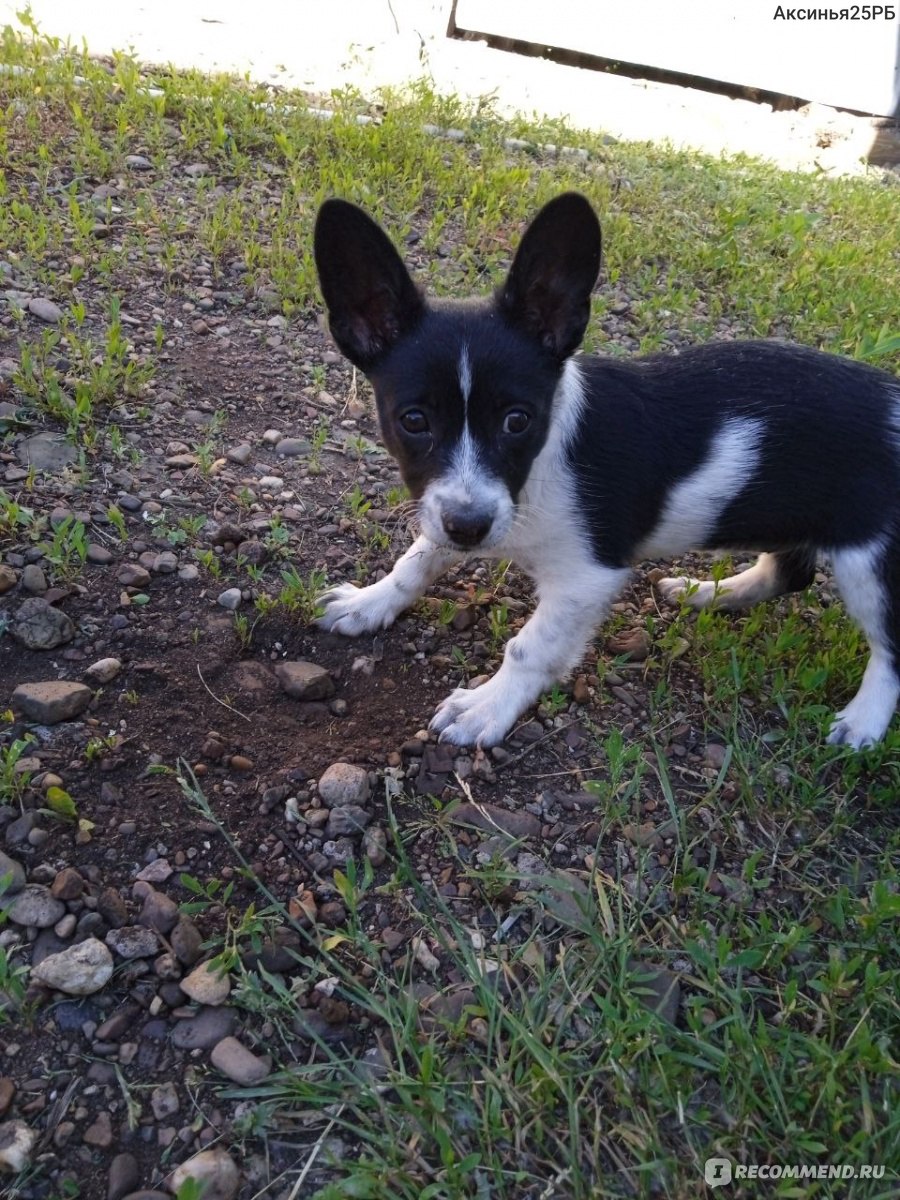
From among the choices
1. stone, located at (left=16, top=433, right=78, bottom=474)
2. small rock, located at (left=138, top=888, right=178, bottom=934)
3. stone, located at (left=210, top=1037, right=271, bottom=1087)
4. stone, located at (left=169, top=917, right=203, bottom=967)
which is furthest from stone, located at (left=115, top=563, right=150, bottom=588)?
stone, located at (left=210, top=1037, right=271, bottom=1087)

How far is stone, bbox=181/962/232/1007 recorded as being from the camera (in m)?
2.17

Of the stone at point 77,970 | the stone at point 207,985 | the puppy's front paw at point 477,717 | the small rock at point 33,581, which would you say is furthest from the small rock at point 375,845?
the small rock at point 33,581

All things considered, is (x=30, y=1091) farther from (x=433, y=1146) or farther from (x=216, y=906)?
(x=433, y=1146)

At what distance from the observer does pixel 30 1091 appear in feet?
6.48

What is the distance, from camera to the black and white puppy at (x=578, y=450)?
8.92 ft

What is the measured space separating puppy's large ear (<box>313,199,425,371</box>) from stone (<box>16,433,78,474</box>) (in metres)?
1.30

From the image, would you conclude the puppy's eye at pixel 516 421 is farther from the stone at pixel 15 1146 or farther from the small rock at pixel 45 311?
the small rock at pixel 45 311

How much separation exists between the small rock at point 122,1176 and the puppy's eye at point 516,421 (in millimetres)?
1989

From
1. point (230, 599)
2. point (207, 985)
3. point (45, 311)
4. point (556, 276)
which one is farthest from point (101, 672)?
point (45, 311)

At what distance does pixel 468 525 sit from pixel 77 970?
143 centimetres

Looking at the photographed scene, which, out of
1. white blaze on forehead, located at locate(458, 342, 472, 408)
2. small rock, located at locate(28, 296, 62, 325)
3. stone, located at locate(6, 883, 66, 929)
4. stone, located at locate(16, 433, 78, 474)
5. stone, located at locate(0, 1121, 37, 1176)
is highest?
white blaze on forehead, located at locate(458, 342, 472, 408)

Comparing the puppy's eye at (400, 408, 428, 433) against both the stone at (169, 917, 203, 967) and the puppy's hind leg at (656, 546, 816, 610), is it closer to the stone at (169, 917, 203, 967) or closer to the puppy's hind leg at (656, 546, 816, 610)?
the puppy's hind leg at (656, 546, 816, 610)

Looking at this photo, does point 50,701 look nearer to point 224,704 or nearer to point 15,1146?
point 224,704

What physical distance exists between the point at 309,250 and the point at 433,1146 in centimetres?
420
